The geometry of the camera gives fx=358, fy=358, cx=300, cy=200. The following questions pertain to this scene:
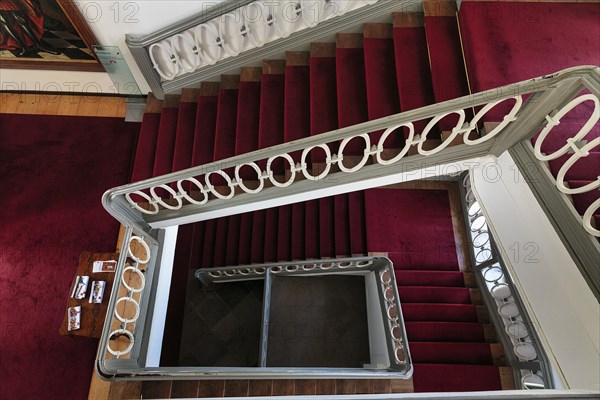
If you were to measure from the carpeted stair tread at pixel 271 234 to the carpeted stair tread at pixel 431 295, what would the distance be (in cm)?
179

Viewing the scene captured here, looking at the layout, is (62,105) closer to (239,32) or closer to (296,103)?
(239,32)

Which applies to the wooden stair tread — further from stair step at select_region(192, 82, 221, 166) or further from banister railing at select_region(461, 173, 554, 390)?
stair step at select_region(192, 82, 221, 166)

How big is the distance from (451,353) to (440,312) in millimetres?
482

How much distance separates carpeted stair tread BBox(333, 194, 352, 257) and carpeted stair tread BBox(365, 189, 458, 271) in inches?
11.9

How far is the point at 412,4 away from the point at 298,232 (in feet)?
10.0

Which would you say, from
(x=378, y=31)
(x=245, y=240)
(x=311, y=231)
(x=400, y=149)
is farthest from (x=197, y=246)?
(x=378, y=31)

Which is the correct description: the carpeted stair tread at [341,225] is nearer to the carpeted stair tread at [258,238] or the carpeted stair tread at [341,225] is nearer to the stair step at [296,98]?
the carpeted stair tread at [258,238]

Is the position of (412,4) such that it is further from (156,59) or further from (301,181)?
(156,59)

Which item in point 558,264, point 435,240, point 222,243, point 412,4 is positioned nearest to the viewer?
point 558,264

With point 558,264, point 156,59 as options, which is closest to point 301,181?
point 558,264

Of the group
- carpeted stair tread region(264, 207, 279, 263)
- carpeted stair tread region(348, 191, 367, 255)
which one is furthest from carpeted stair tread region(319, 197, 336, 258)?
carpeted stair tread region(264, 207, 279, 263)

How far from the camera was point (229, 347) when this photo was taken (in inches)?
196

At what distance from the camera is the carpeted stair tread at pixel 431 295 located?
424cm

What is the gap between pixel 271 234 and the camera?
518cm
